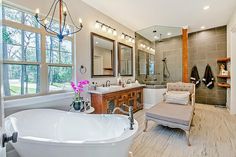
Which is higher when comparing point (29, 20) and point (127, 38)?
point (127, 38)

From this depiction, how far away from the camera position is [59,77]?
2.68 metres

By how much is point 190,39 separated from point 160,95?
8.96 feet

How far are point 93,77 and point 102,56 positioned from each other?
66 centimetres

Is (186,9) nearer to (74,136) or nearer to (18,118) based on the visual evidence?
(74,136)

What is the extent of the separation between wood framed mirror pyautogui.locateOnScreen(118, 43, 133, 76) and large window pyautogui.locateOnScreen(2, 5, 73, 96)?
180 cm

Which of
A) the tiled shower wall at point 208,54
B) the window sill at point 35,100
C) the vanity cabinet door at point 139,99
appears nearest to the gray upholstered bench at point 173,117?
the vanity cabinet door at point 139,99

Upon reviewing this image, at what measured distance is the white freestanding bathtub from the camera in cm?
127

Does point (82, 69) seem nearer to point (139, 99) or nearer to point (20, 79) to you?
point (20, 79)

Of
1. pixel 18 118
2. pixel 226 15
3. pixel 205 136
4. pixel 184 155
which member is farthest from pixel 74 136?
pixel 226 15

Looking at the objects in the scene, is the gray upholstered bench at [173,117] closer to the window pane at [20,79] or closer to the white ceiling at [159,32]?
the window pane at [20,79]

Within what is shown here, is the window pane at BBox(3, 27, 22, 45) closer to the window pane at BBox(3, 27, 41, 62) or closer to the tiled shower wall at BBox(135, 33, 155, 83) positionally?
the window pane at BBox(3, 27, 41, 62)

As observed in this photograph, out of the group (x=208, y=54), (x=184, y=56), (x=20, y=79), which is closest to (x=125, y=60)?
(x=184, y=56)

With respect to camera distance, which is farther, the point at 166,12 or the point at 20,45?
the point at 166,12

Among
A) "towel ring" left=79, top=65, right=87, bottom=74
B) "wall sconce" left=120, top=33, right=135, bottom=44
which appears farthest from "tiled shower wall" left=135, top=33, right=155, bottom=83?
"towel ring" left=79, top=65, right=87, bottom=74
